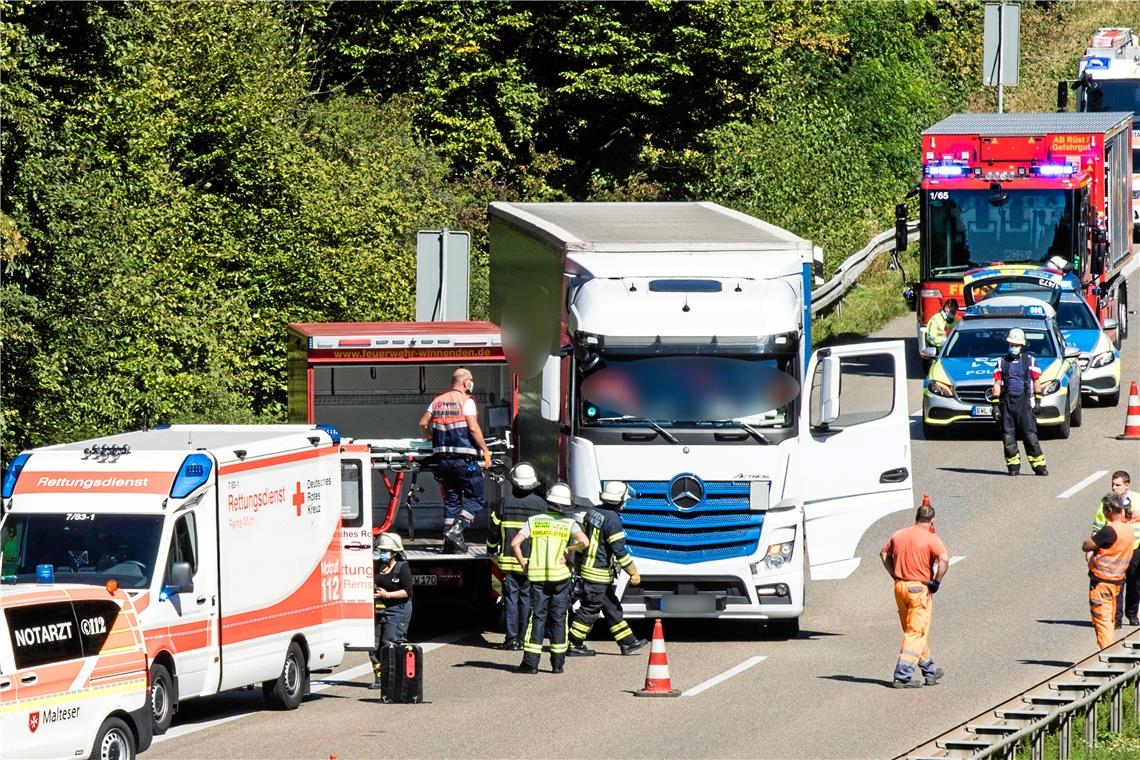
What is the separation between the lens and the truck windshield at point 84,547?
51.6 feet

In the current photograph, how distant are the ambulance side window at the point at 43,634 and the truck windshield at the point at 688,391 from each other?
21.8 ft

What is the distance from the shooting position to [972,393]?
98.4ft

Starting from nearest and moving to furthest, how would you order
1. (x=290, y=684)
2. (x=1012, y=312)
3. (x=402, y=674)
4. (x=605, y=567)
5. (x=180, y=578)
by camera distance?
1. (x=180, y=578)
2. (x=402, y=674)
3. (x=290, y=684)
4. (x=605, y=567)
5. (x=1012, y=312)

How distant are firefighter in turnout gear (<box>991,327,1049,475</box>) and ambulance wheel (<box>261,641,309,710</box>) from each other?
12737mm

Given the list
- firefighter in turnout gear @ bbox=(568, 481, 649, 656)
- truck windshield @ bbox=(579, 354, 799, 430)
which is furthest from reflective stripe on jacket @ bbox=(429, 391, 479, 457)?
Answer: firefighter in turnout gear @ bbox=(568, 481, 649, 656)

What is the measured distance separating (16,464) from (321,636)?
3.12 metres

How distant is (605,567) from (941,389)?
1248 centimetres

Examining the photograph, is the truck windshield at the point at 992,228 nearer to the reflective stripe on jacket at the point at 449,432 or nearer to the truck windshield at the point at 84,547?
the reflective stripe on jacket at the point at 449,432

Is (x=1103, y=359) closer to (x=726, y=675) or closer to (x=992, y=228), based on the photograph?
(x=992, y=228)

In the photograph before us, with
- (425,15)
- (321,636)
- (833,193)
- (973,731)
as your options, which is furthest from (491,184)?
(973,731)

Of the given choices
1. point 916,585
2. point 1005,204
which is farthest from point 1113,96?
point 916,585

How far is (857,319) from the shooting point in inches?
1569

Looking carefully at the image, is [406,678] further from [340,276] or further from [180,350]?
[340,276]

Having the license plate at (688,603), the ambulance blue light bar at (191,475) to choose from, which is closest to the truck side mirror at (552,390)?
the license plate at (688,603)
